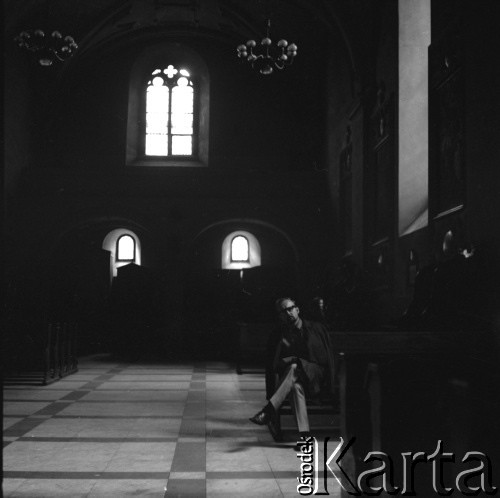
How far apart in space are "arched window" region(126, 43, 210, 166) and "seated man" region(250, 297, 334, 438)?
1329 cm

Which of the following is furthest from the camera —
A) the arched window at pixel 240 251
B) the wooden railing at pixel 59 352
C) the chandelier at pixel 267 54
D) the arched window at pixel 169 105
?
the arched window at pixel 240 251

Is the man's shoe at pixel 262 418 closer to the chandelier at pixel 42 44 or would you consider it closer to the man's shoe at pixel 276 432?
the man's shoe at pixel 276 432

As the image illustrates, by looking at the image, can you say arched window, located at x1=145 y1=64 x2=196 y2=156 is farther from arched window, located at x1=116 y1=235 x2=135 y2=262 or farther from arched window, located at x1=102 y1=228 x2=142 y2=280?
arched window, located at x1=116 y1=235 x2=135 y2=262

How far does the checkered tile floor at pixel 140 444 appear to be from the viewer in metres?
5.30

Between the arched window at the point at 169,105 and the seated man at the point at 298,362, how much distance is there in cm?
1329

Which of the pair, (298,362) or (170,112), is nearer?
(298,362)

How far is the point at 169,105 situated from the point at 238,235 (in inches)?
174

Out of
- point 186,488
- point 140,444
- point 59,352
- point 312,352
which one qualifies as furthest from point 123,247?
point 186,488

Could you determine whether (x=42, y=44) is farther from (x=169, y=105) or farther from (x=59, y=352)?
(x=59, y=352)

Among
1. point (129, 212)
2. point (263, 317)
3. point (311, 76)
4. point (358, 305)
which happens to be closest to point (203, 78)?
point (311, 76)

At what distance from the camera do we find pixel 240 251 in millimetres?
22484

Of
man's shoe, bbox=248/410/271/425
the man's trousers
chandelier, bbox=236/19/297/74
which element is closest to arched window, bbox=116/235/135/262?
chandelier, bbox=236/19/297/74

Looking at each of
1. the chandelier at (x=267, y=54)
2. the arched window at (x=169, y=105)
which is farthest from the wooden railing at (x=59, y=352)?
the arched window at (x=169, y=105)

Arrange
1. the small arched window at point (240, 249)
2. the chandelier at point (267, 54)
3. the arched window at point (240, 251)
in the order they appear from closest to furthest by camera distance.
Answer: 1. the chandelier at point (267, 54)
2. the arched window at point (240, 251)
3. the small arched window at point (240, 249)
